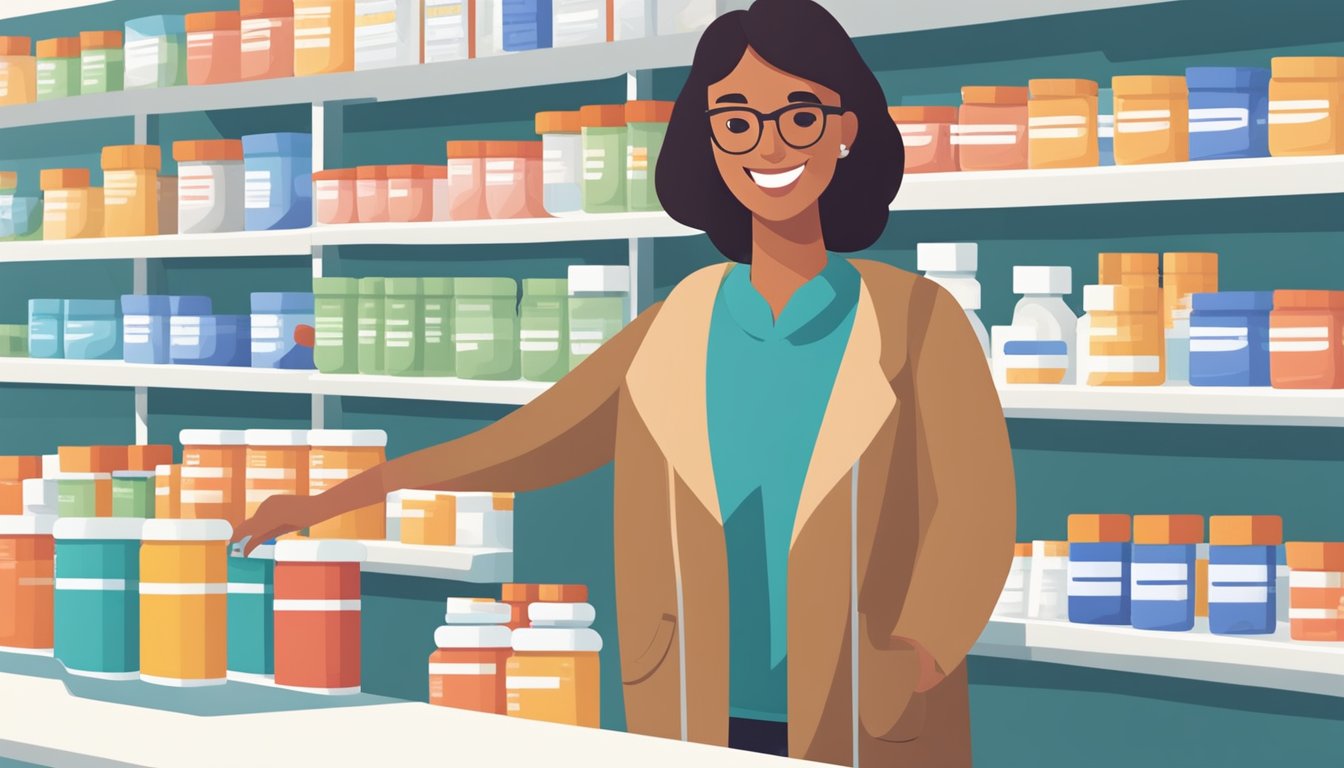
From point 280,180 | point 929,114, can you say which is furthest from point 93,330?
point 929,114

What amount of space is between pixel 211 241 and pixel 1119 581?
7.30 feet

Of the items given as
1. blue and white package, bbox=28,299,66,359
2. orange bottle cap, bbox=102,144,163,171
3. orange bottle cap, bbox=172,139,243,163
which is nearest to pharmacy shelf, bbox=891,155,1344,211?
orange bottle cap, bbox=172,139,243,163

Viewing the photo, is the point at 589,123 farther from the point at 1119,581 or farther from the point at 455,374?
the point at 1119,581

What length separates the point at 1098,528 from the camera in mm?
2969

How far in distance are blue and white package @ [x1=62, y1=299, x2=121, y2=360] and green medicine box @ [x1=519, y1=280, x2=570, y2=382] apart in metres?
1.41

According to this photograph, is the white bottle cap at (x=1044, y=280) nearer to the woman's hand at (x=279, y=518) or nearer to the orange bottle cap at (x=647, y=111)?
the orange bottle cap at (x=647, y=111)

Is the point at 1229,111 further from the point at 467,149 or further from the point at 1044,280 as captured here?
the point at 467,149

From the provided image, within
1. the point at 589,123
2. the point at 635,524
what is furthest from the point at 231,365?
the point at 635,524

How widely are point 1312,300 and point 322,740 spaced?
1668 mm

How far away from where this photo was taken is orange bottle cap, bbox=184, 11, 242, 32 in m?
4.20

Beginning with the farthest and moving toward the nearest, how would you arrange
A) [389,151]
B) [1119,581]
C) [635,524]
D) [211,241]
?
[389,151] → [211,241] → [1119,581] → [635,524]

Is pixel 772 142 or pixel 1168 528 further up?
pixel 772 142

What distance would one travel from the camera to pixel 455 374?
382 centimetres

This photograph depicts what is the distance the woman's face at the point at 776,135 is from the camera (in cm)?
232
